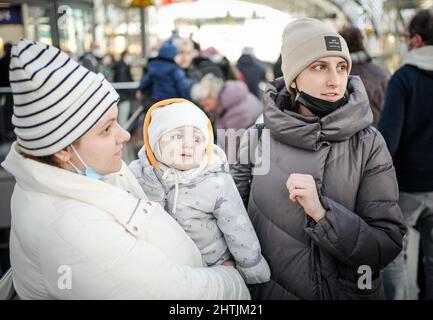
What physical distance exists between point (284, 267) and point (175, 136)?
22.1 inches

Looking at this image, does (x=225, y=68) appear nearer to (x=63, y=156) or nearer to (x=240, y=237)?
(x=240, y=237)

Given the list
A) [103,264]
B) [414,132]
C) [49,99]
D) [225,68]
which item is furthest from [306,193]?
[225,68]

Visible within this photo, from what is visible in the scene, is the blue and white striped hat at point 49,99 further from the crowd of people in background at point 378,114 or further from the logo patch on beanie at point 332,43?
the logo patch on beanie at point 332,43

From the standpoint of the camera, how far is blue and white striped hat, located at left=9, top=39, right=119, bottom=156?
1.14 m

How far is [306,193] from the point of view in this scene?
1340 mm

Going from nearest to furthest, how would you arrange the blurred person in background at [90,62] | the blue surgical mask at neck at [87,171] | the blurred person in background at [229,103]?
the blue surgical mask at neck at [87,171]
the blurred person in background at [229,103]
the blurred person in background at [90,62]

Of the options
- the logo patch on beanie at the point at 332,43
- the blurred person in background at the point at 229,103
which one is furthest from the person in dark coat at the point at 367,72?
the logo patch on beanie at the point at 332,43

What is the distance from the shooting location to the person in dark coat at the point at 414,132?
2.34 metres

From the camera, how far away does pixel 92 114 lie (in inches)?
47.7

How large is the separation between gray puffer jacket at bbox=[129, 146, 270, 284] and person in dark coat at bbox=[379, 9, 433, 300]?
1.23m

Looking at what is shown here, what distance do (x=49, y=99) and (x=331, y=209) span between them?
0.85 m

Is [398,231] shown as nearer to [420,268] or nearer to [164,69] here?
[420,268]

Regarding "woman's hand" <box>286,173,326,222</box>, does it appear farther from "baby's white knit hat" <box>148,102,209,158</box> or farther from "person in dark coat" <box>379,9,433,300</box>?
"person in dark coat" <box>379,9,433,300</box>

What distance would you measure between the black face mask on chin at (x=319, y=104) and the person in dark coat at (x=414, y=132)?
0.99 meters
